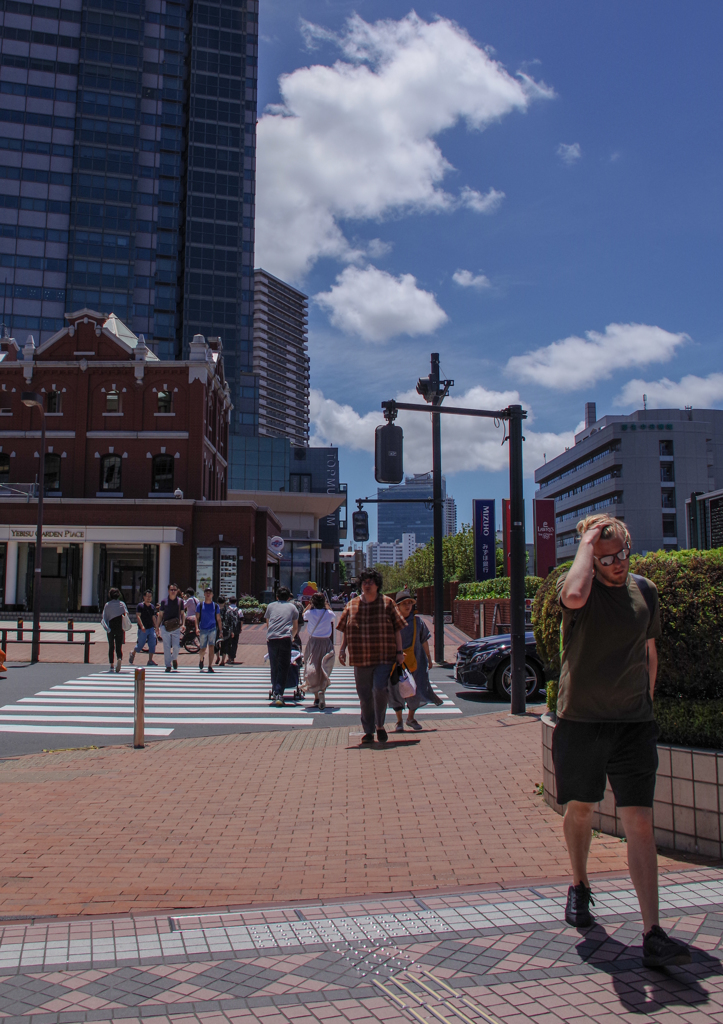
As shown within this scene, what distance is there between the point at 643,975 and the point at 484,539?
78.2 ft

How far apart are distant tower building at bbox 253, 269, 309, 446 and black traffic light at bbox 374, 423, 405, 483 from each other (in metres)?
136

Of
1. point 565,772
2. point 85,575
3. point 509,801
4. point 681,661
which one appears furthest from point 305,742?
point 85,575

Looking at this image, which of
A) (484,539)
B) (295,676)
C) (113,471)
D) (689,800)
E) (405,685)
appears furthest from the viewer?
(113,471)

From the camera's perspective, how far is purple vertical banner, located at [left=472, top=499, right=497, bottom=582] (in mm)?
26766

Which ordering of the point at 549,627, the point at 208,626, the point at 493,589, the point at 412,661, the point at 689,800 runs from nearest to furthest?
the point at 689,800
the point at 549,627
the point at 412,661
the point at 208,626
the point at 493,589

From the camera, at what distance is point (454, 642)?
85.1 feet

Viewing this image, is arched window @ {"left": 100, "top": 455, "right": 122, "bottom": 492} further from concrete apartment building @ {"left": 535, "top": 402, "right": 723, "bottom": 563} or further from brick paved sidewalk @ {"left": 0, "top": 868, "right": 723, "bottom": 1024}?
concrete apartment building @ {"left": 535, "top": 402, "right": 723, "bottom": 563}

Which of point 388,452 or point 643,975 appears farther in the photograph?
point 388,452

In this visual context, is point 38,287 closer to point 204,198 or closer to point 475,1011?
point 204,198

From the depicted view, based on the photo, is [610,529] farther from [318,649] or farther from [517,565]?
[318,649]

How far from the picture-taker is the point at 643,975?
327 centimetres

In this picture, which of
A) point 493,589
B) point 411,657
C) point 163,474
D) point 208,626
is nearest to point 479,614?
point 493,589

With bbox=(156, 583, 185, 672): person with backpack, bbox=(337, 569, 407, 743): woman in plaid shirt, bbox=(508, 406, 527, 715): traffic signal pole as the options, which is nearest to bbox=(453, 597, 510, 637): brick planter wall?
bbox=(156, 583, 185, 672): person with backpack

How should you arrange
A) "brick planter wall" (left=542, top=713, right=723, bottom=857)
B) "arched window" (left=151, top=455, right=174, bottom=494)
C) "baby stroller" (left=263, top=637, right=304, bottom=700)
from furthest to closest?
"arched window" (left=151, top=455, right=174, bottom=494)
"baby stroller" (left=263, top=637, right=304, bottom=700)
"brick planter wall" (left=542, top=713, right=723, bottom=857)
